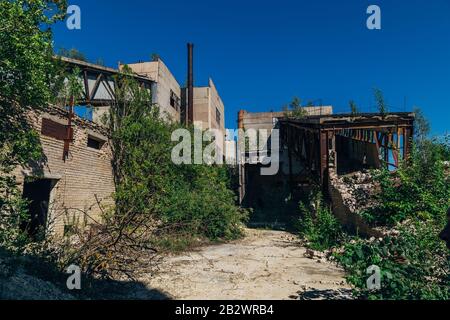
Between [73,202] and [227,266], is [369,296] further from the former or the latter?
[73,202]

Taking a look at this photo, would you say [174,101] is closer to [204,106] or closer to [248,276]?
[204,106]

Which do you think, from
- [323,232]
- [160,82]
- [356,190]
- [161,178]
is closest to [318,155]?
[356,190]

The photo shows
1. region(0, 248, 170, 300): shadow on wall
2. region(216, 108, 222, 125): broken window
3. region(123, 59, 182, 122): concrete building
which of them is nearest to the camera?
region(0, 248, 170, 300): shadow on wall

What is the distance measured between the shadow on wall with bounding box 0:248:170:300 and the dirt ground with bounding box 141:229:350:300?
375 millimetres

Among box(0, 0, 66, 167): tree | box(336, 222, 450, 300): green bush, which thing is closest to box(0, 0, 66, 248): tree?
box(0, 0, 66, 167): tree

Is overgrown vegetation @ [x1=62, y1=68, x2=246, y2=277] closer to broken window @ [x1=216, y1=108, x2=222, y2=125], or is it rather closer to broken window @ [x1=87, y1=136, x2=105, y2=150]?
broken window @ [x1=87, y1=136, x2=105, y2=150]

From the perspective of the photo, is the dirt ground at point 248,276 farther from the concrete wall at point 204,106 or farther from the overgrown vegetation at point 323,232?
the concrete wall at point 204,106

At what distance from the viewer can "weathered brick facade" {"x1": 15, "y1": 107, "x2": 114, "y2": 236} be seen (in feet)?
26.6

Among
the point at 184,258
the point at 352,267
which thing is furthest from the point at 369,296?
the point at 184,258

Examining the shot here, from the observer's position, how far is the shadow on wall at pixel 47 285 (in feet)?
13.0

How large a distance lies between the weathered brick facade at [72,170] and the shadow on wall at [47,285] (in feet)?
6.62

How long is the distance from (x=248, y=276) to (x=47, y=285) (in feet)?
11.6

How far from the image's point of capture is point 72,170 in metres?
9.50

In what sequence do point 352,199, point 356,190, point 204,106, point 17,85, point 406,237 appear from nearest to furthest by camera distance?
point 406,237, point 17,85, point 352,199, point 356,190, point 204,106
